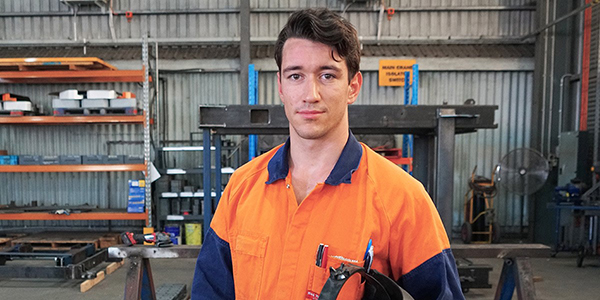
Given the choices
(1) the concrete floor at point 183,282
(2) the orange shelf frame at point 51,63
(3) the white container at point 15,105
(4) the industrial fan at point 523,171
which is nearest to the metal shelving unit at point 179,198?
(1) the concrete floor at point 183,282

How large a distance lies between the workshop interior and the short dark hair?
13.9 ft

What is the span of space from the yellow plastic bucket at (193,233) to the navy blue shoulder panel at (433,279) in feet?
17.5

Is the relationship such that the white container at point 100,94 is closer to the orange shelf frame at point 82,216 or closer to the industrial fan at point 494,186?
the orange shelf frame at point 82,216

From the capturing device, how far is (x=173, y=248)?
2.63 m

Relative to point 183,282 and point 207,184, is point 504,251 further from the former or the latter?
point 183,282

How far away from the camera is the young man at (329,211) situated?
1.10 m

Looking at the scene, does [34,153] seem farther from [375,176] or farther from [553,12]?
[553,12]

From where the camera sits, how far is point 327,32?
3.61 ft

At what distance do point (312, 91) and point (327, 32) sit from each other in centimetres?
20

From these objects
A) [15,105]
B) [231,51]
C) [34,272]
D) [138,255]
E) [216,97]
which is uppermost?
[231,51]

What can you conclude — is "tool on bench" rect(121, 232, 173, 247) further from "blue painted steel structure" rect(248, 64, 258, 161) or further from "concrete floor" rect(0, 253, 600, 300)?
"blue painted steel structure" rect(248, 64, 258, 161)

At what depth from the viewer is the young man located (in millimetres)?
1099

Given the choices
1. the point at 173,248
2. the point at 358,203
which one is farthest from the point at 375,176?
the point at 173,248

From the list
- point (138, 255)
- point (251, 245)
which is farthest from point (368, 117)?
point (138, 255)
